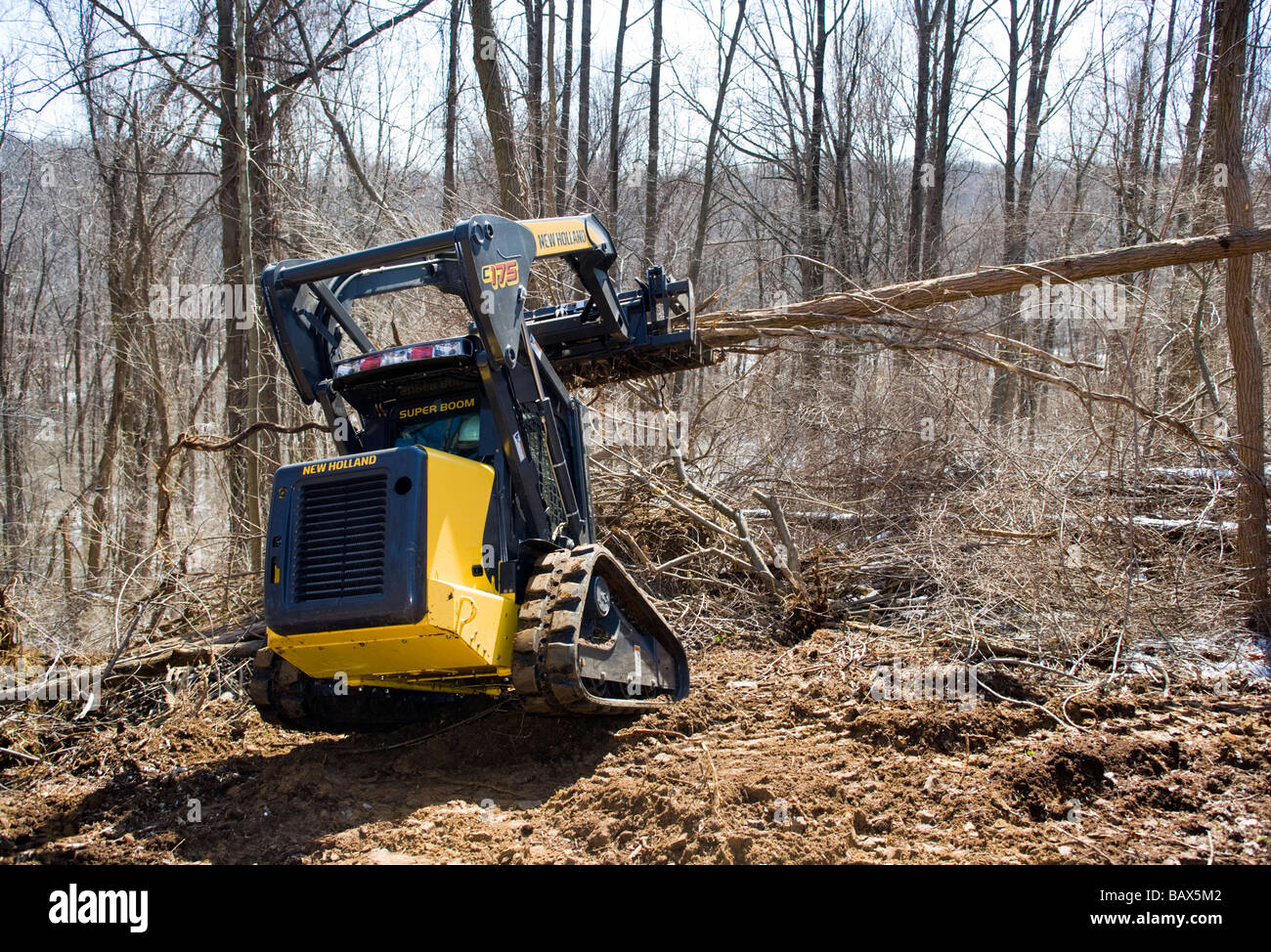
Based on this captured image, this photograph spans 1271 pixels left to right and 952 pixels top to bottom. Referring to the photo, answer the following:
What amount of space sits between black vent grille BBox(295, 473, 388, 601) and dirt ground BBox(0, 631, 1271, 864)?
4.26 ft

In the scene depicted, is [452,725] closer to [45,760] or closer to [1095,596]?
[45,760]

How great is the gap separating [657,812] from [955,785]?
4.93 ft

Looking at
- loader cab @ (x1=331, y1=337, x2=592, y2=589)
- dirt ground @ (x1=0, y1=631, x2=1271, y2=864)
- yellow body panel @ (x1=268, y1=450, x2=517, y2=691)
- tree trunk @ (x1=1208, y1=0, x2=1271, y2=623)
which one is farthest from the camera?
tree trunk @ (x1=1208, y1=0, x2=1271, y2=623)

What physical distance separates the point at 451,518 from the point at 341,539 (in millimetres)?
569

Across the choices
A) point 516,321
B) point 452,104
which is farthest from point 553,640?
point 452,104

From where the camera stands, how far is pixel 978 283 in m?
7.55

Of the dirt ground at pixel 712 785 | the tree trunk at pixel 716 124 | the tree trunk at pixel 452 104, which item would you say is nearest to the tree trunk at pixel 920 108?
the tree trunk at pixel 716 124

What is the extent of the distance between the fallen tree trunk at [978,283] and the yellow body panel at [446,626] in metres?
3.58

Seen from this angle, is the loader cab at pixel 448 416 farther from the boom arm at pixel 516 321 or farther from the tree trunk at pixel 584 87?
the tree trunk at pixel 584 87

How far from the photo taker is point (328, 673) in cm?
525

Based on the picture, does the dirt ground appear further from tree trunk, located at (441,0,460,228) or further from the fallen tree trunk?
tree trunk, located at (441,0,460,228)

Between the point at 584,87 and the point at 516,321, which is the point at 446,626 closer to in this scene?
the point at 516,321

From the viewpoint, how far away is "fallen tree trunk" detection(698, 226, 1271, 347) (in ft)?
22.9

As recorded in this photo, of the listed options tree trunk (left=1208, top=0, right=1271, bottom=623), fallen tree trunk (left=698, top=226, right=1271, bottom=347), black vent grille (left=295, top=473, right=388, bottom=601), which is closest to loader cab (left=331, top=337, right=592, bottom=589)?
black vent grille (left=295, top=473, right=388, bottom=601)
